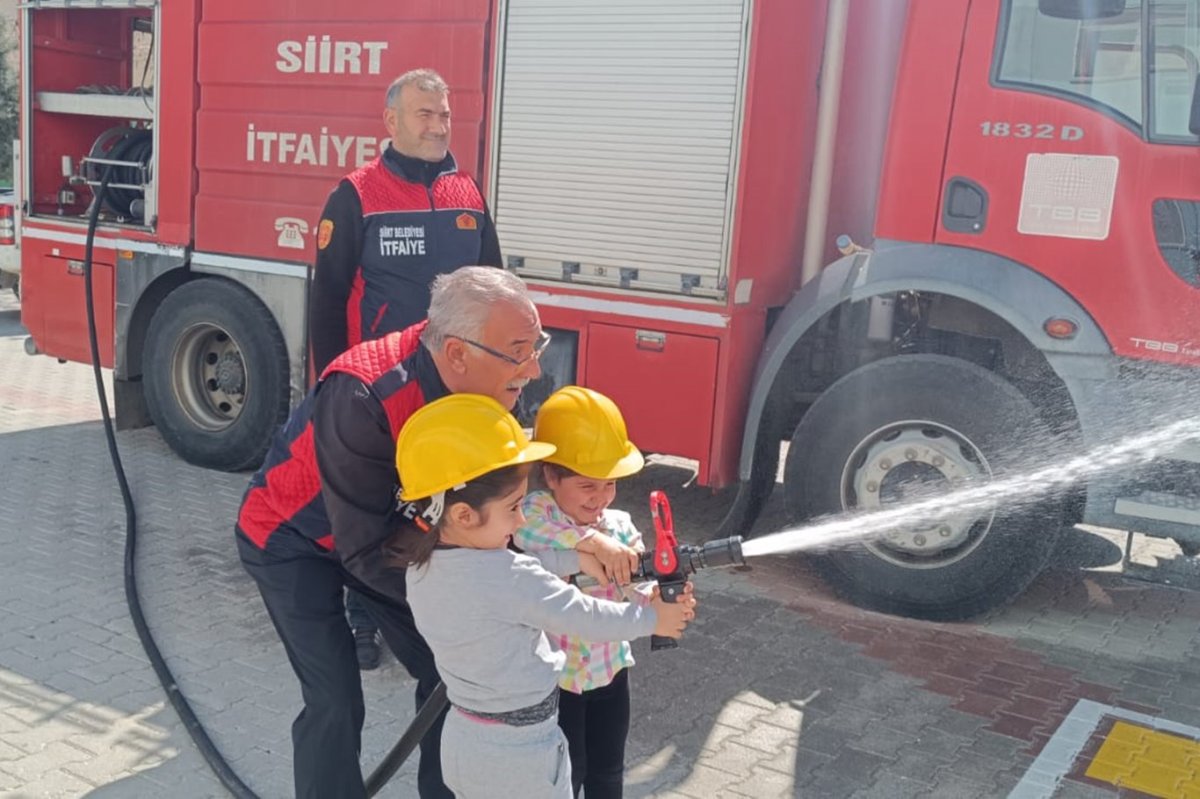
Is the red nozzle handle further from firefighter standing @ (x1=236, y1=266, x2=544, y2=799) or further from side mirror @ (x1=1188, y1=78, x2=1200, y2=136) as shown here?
side mirror @ (x1=1188, y1=78, x2=1200, y2=136)

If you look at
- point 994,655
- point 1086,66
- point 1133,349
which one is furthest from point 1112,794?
point 1086,66

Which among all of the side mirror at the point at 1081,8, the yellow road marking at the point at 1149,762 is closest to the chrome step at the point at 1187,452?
the yellow road marking at the point at 1149,762

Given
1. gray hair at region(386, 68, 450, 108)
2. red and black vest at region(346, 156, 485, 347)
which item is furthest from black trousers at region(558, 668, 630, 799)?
gray hair at region(386, 68, 450, 108)

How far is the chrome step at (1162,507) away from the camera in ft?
16.1

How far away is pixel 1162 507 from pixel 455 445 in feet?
11.9

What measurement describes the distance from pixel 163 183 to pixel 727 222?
397 cm

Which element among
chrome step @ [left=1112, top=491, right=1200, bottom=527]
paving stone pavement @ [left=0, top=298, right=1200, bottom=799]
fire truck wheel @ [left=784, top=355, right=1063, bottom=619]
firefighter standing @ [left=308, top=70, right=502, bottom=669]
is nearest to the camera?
paving stone pavement @ [left=0, top=298, right=1200, bottom=799]

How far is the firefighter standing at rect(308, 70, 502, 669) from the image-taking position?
4559 millimetres

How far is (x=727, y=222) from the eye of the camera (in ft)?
18.8

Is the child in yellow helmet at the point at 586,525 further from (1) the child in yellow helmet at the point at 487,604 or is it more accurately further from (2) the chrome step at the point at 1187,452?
(2) the chrome step at the point at 1187,452

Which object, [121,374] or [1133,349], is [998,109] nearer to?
[1133,349]

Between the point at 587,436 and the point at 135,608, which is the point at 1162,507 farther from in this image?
the point at 135,608

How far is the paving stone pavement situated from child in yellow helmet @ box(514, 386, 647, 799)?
2.89ft

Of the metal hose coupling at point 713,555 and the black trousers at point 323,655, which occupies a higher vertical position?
the metal hose coupling at point 713,555
